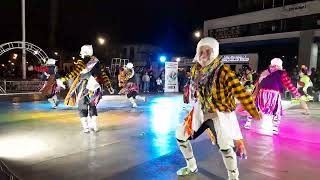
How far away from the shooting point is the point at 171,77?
73.7ft

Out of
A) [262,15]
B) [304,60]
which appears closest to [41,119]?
[304,60]

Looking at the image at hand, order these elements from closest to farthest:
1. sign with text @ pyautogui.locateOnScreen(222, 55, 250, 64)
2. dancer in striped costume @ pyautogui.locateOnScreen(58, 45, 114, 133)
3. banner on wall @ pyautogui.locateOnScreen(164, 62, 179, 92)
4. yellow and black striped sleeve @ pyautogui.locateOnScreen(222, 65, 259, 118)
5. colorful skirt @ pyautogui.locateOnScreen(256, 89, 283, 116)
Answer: yellow and black striped sleeve @ pyautogui.locateOnScreen(222, 65, 259, 118) < dancer in striped costume @ pyautogui.locateOnScreen(58, 45, 114, 133) < colorful skirt @ pyautogui.locateOnScreen(256, 89, 283, 116) < banner on wall @ pyautogui.locateOnScreen(164, 62, 179, 92) < sign with text @ pyautogui.locateOnScreen(222, 55, 250, 64)

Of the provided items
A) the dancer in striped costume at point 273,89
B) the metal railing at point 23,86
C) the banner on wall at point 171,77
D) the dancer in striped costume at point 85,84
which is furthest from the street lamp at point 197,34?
the dancer in striped costume at point 85,84

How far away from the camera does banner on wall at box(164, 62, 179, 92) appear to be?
22.2m

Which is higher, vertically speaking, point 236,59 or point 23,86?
point 236,59

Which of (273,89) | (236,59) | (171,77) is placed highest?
(236,59)

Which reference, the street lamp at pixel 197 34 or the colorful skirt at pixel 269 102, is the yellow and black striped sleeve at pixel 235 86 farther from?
the street lamp at pixel 197 34

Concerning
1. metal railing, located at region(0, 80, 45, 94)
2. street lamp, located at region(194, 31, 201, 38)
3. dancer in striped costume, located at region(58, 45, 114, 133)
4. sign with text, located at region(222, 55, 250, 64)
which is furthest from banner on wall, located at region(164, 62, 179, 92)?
street lamp, located at region(194, 31, 201, 38)

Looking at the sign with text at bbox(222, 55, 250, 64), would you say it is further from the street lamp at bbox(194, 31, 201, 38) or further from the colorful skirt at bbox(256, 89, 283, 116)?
the colorful skirt at bbox(256, 89, 283, 116)

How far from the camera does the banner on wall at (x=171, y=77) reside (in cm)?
2216

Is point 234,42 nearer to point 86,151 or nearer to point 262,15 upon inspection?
point 262,15

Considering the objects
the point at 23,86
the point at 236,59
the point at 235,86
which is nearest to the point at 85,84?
the point at 235,86

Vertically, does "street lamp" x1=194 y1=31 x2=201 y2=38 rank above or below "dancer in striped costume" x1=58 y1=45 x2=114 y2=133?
above

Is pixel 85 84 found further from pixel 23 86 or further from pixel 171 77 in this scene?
pixel 171 77
